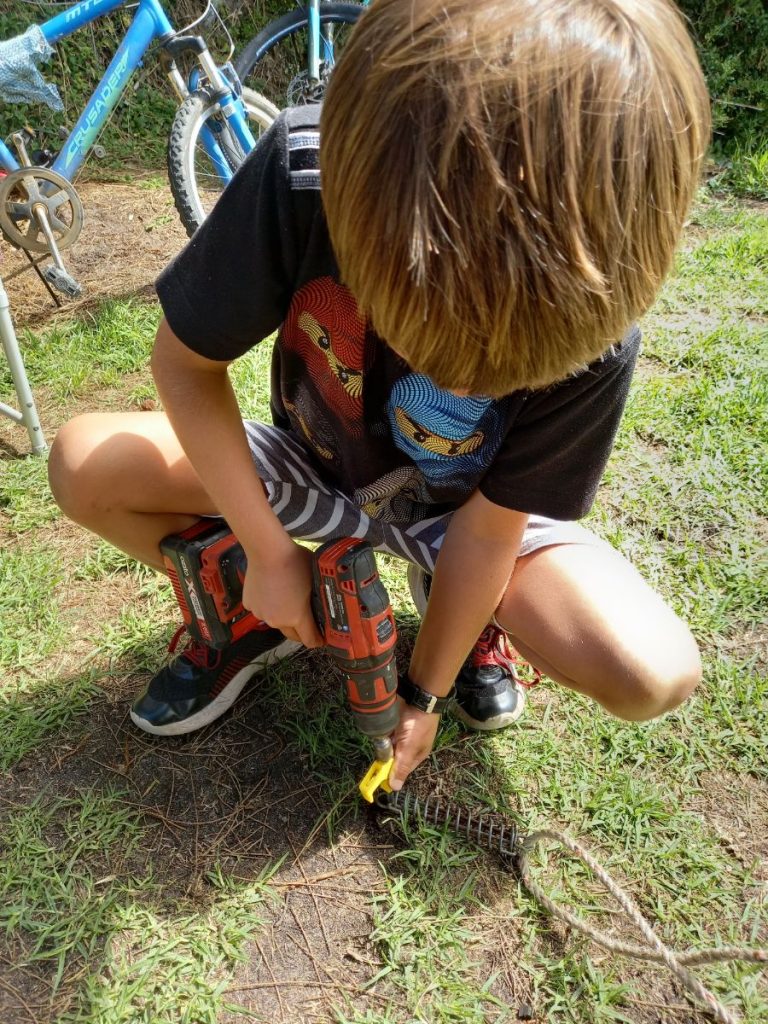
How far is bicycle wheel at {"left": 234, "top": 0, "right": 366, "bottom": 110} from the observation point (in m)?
4.61

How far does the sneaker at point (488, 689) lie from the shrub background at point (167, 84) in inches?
162

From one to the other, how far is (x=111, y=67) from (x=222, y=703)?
328cm

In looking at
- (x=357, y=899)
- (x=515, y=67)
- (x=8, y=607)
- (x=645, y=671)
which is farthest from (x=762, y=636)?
(x=8, y=607)

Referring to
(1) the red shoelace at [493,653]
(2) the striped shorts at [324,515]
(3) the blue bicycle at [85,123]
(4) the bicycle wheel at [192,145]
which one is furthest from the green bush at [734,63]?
(2) the striped shorts at [324,515]

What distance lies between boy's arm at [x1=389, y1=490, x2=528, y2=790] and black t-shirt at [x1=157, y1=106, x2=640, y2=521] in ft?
0.25

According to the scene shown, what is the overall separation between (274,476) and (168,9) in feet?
15.9

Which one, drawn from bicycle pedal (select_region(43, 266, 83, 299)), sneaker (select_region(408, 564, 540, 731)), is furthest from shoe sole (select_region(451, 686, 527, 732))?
bicycle pedal (select_region(43, 266, 83, 299))

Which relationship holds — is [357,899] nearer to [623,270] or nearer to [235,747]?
[235,747]

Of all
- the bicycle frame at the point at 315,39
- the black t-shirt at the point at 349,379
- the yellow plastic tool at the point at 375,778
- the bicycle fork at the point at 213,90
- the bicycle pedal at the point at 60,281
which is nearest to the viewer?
the black t-shirt at the point at 349,379

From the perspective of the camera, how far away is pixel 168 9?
205 inches

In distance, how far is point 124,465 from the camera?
1.71 m

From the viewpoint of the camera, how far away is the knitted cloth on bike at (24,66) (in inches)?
142

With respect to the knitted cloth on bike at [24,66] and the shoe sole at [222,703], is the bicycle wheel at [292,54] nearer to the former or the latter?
the knitted cloth on bike at [24,66]

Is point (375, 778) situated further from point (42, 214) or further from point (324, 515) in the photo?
point (42, 214)
